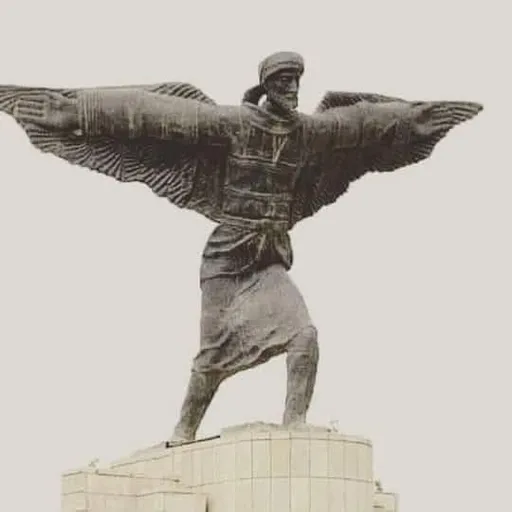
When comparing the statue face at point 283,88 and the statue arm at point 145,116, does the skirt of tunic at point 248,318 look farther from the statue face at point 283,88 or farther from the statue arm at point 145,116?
the statue face at point 283,88

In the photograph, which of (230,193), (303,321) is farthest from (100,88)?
(303,321)

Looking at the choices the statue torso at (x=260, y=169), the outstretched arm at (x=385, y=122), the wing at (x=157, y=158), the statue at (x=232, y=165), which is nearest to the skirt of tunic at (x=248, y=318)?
the statue at (x=232, y=165)

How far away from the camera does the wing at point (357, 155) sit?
1409cm

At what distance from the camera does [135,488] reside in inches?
A: 520

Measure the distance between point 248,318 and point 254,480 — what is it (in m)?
1.39

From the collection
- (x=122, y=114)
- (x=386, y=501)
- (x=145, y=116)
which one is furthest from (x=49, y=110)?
(x=386, y=501)

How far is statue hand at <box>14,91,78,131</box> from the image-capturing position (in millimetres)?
13492

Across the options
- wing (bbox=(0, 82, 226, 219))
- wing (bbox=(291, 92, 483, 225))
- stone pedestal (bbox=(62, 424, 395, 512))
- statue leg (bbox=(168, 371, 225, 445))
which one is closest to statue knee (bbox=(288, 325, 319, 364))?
stone pedestal (bbox=(62, 424, 395, 512))

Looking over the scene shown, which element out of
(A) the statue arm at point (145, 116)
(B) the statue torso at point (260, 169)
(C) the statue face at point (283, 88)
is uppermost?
(C) the statue face at point (283, 88)

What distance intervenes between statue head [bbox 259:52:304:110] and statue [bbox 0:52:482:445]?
10 millimetres

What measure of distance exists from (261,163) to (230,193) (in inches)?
13.4

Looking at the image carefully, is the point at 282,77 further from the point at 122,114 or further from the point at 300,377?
the point at 300,377

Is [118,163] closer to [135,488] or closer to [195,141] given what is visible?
[195,141]

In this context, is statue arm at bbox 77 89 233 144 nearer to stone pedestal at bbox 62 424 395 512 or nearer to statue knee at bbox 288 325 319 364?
statue knee at bbox 288 325 319 364
